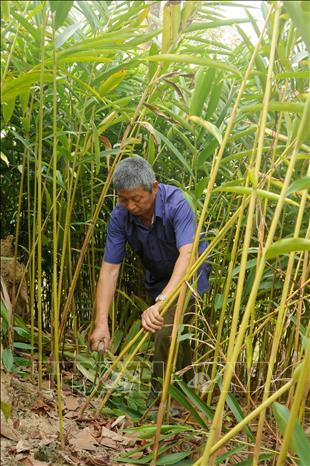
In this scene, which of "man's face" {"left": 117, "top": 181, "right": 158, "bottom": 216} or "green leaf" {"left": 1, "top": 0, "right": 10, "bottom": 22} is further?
"man's face" {"left": 117, "top": 181, "right": 158, "bottom": 216}

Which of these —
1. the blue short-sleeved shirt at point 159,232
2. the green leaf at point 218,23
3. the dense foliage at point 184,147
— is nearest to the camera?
the dense foliage at point 184,147

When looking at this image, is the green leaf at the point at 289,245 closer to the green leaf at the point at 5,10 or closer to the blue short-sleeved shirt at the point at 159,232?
the green leaf at the point at 5,10

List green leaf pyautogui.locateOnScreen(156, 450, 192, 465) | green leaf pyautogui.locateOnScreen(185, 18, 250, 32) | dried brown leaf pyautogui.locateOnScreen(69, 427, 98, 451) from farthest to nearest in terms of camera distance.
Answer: dried brown leaf pyautogui.locateOnScreen(69, 427, 98, 451) → green leaf pyautogui.locateOnScreen(156, 450, 192, 465) → green leaf pyautogui.locateOnScreen(185, 18, 250, 32)

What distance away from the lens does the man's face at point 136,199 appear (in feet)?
5.34

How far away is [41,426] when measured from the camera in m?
1.37

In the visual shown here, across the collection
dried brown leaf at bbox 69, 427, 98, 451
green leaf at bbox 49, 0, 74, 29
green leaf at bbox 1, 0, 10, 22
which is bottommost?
dried brown leaf at bbox 69, 427, 98, 451

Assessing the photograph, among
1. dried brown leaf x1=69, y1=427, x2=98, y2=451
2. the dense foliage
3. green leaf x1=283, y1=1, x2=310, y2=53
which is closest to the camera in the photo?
green leaf x1=283, y1=1, x2=310, y2=53

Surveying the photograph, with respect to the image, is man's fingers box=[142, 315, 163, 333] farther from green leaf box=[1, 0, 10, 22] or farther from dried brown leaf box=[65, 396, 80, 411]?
green leaf box=[1, 0, 10, 22]

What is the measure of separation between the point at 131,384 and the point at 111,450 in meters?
0.43

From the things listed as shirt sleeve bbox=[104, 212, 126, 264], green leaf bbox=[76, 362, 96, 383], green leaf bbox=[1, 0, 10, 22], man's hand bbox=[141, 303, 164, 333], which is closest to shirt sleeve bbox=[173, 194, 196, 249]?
shirt sleeve bbox=[104, 212, 126, 264]

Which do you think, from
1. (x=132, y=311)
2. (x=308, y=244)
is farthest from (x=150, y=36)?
(x=132, y=311)

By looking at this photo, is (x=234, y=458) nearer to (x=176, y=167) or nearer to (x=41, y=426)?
(x=41, y=426)

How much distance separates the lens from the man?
160cm

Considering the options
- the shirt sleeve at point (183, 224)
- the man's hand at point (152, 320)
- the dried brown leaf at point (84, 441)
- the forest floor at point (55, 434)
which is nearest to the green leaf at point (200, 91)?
the man's hand at point (152, 320)
